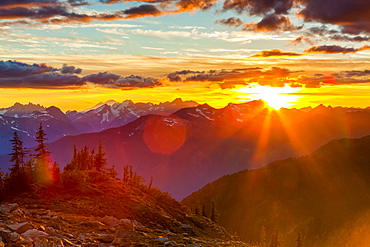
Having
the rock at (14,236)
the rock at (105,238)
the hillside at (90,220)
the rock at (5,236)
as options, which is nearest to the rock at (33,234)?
the hillside at (90,220)

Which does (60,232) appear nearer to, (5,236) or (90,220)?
(5,236)

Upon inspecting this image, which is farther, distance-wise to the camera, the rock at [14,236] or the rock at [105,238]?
the rock at [105,238]

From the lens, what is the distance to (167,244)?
32.6m

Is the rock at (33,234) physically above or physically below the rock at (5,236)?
below

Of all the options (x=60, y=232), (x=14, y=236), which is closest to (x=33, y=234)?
(x=14, y=236)

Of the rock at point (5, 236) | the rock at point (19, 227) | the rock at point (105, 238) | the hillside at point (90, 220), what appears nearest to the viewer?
the rock at point (5, 236)

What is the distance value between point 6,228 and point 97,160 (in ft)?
221

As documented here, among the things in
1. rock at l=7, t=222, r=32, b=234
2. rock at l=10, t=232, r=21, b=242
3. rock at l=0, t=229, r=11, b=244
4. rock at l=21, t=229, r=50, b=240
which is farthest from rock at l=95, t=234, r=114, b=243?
rock at l=0, t=229, r=11, b=244

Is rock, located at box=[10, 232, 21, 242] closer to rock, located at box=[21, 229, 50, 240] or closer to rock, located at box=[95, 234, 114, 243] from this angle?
rock, located at box=[21, 229, 50, 240]

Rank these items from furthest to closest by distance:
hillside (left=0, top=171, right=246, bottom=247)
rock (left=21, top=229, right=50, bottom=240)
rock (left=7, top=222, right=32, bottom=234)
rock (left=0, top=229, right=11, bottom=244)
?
hillside (left=0, top=171, right=246, bottom=247) → rock (left=7, top=222, right=32, bottom=234) → rock (left=21, top=229, right=50, bottom=240) → rock (left=0, top=229, right=11, bottom=244)

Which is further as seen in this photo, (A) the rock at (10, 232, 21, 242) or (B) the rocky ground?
(B) the rocky ground

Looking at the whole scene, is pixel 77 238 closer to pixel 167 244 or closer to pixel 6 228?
pixel 6 228

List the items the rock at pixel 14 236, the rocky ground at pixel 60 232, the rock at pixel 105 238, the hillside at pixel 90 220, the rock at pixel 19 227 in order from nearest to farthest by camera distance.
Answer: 1. the rock at pixel 14 236
2. the rocky ground at pixel 60 232
3. the rock at pixel 19 227
4. the hillside at pixel 90 220
5. the rock at pixel 105 238

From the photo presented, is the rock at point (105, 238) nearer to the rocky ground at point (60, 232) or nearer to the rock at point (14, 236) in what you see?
the rocky ground at point (60, 232)
